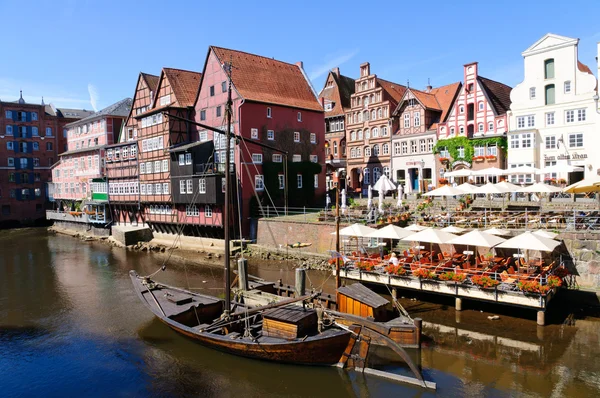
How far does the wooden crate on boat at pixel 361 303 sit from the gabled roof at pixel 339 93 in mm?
36955

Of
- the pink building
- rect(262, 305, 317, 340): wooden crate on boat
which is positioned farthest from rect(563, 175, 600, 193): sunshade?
the pink building

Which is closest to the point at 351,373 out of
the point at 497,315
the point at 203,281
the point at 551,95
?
the point at 497,315

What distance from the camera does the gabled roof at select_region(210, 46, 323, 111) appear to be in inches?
1594

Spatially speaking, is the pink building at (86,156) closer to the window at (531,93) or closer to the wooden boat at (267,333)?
the wooden boat at (267,333)

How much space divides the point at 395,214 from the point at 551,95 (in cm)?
1625

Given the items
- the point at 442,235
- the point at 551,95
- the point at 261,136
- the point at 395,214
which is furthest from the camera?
the point at 261,136

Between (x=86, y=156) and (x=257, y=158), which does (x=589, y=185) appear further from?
(x=86, y=156)

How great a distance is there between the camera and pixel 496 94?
4050 cm

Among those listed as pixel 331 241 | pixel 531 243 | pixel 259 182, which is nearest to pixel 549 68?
pixel 331 241

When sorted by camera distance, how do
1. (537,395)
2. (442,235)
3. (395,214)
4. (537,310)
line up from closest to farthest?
(537,395)
(537,310)
(442,235)
(395,214)

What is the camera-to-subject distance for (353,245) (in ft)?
89.4

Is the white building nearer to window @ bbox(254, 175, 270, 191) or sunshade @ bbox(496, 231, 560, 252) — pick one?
sunshade @ bbox(496, 231, 560, 252)

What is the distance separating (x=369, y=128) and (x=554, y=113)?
739 inches

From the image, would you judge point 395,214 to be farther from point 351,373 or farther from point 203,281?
point 351,373
